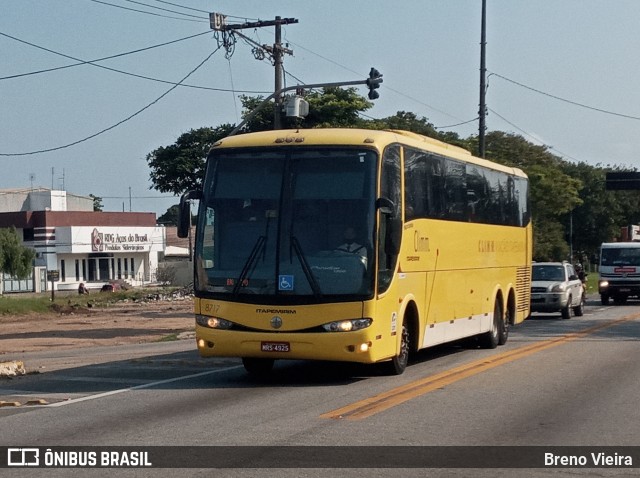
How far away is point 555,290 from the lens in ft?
108

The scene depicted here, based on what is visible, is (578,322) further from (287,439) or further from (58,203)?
(58,203)

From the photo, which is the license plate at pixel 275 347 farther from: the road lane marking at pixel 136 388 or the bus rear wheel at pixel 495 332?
the bus rear wheel at pixel 495 332

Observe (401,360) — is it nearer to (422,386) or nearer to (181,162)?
(422,386)

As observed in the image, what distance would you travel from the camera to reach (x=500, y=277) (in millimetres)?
21875

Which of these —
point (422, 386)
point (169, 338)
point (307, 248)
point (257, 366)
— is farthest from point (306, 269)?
point (169, 338)

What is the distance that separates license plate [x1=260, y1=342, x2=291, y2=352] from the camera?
45.7 feet

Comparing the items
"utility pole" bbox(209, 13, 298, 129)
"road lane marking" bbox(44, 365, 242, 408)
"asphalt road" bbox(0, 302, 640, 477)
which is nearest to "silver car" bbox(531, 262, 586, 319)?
"utility pole" bbox(209, 13, 298, 129)

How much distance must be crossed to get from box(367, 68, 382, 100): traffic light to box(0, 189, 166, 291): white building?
5167 cm

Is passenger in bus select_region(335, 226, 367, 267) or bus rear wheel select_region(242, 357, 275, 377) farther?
bus rear wheel select_region(242, 357, 275, 377)

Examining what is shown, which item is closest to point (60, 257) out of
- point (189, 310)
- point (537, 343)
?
point (189, 310)

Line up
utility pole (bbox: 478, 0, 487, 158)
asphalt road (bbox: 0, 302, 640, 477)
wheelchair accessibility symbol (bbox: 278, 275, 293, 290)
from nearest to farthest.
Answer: asphalt road (bbox: 0, 302, 640, 477) < wheelchair accessibility symbol (bbox: 278, 275, 293, 290) < utility pole (bbox: 478, 0, 487, 158)

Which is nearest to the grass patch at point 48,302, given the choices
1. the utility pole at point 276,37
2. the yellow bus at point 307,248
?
the utility pole at point 276,37

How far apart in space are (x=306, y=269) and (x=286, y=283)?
32cm

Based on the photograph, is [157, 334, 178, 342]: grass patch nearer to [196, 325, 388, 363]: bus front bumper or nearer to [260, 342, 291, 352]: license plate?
[196, 325, 388, 363]: bus front bumper
